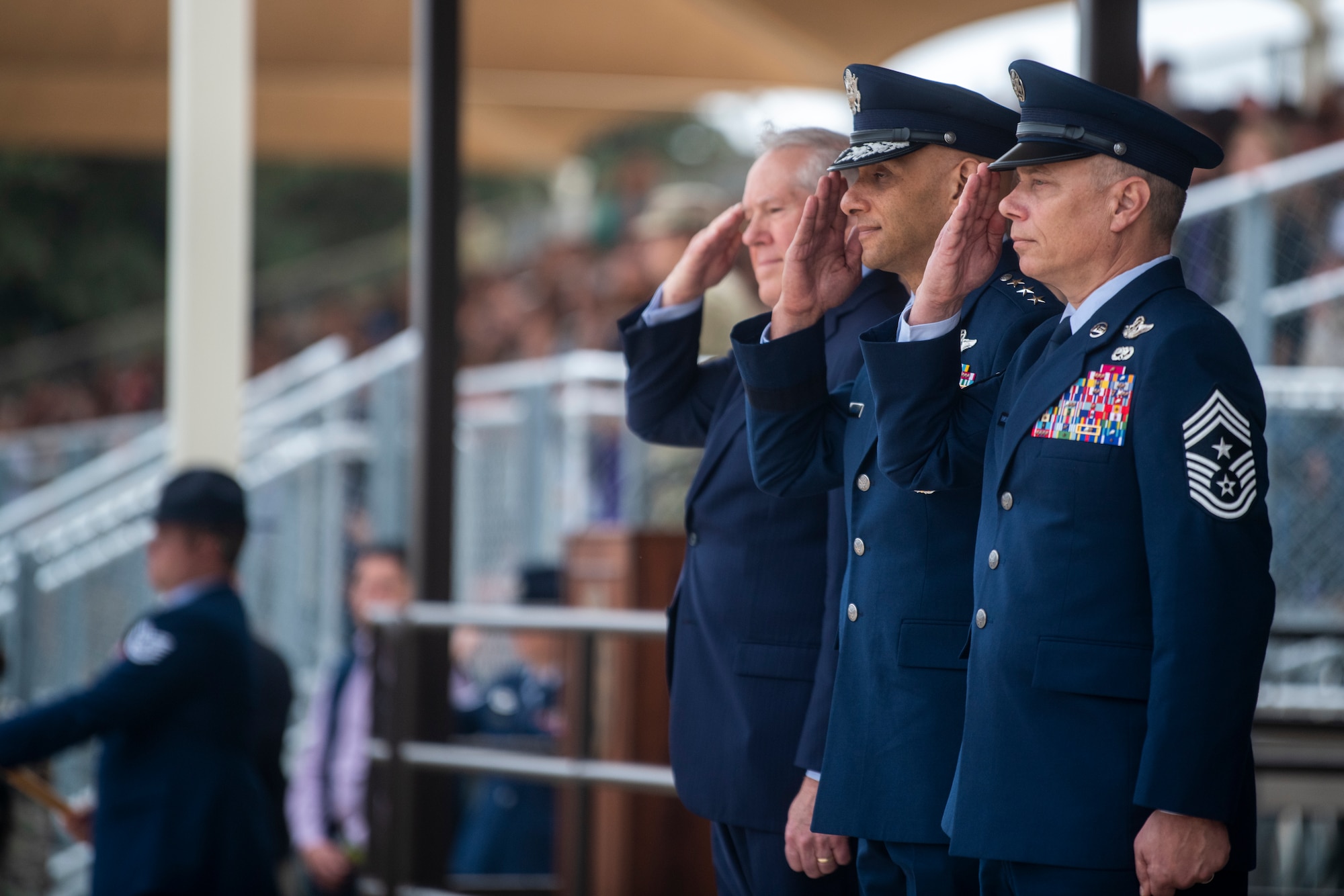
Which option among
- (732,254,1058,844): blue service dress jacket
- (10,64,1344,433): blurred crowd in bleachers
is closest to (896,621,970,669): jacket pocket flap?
(732,254,1058,844): blue service dress jacket

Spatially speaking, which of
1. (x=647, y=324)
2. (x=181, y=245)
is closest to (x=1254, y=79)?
(x=181, y=245)

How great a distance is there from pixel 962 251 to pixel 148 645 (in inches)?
102

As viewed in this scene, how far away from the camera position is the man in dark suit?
9.06ft

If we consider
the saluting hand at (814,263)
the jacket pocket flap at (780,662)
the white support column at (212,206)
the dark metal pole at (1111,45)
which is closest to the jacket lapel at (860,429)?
the saluting hand at (814,263)

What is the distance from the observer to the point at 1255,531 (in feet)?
6.71

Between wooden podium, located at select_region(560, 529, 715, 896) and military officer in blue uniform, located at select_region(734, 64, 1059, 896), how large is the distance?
214cm

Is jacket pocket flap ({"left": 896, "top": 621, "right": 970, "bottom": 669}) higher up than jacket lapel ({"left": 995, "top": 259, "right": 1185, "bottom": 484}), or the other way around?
jacket lapel ({"left": 995, "top": 259, "right": 1185, "bottom": 484})

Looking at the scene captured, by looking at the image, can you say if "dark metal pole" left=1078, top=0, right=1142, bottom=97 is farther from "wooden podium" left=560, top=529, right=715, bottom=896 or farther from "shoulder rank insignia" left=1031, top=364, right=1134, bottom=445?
"wooden podium" left=560, top=529, right=715, bottom=896

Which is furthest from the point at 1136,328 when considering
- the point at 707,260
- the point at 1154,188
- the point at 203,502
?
the point at 203,502

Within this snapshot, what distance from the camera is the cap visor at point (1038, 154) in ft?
7.14

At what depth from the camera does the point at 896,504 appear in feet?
8.02

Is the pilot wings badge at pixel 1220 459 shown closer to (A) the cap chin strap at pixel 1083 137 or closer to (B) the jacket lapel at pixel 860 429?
(A) the cap chin strap at pixel 1083 137

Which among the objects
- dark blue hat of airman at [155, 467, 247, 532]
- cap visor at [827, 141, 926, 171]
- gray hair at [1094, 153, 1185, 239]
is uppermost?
cap visor at [827, 141, 926, 171]

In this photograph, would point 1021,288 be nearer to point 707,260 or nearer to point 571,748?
point 707,260
